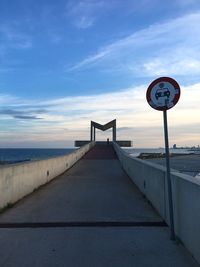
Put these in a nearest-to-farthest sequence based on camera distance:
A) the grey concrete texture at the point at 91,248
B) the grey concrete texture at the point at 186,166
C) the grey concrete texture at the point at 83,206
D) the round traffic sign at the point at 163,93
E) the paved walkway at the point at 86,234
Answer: the grey concrete texture at the point at 91,248
the paved walkway at the point at 86,234
the round traffic sign at the point at 163,93
the grey concrete texture at the point at 83,206
the grey concrete texture at the point at 186,166

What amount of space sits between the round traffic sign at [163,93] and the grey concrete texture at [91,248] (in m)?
2.42

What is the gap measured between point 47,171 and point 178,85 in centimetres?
1251

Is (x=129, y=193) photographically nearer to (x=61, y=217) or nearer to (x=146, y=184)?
(x=146, y=184)

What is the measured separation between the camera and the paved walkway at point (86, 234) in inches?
269

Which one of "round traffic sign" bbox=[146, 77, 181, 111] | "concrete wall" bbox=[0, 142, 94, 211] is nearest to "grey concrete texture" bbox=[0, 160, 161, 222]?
"concrete wall" bbox=[0, 142, 94, 211]

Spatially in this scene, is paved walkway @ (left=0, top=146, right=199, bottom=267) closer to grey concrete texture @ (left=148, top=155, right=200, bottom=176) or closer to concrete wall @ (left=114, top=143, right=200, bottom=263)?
concrete wall @ (left=114, top=143, right=200, bottom=263)

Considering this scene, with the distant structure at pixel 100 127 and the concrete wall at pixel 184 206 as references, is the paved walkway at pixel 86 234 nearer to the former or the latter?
the concrete wall at pixel 184 206

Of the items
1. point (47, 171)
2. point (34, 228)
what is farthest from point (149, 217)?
point (47, 171)

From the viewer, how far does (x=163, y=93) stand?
27.6 ft

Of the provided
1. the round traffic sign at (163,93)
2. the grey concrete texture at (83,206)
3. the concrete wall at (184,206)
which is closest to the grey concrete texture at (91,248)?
the concrete wall at (184,206)

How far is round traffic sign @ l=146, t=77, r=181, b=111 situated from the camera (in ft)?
27.2

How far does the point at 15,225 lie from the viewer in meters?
9.48

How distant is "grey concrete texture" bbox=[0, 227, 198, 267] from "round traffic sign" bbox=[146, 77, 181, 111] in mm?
2424

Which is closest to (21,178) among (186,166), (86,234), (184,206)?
(86,234)
